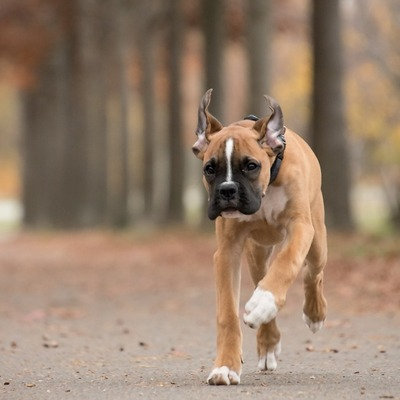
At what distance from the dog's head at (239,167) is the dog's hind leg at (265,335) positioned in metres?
1.03

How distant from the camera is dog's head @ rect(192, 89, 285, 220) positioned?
7012 millimetres

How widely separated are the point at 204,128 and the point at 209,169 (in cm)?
44

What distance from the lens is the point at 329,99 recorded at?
877 inches

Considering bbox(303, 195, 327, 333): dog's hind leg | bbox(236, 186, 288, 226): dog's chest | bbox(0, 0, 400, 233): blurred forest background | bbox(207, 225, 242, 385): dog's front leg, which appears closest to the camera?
bbox(207, 225, 242, 385): dog's front leg

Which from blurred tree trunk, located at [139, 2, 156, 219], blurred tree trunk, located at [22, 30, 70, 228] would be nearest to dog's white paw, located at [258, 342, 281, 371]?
blurred tree trunk, located at [139, 2, 156, 219]

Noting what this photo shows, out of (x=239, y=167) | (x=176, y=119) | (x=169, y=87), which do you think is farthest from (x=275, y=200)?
(x=169, y=87)

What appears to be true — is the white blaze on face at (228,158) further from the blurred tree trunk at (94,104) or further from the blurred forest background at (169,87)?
the blurred tree trunk at (94,104)

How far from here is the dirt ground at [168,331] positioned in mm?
Answer: 7281

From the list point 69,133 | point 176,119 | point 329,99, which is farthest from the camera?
point 69,133

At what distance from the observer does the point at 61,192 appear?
42.4 metres

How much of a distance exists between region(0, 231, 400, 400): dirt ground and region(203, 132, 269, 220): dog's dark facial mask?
107 cm

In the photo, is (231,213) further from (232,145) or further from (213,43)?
(213,43)

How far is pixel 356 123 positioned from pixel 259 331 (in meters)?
27.6

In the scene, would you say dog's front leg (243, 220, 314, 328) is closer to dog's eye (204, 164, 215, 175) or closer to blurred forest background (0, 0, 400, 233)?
dog's eye (204, 164, 215, 175)
